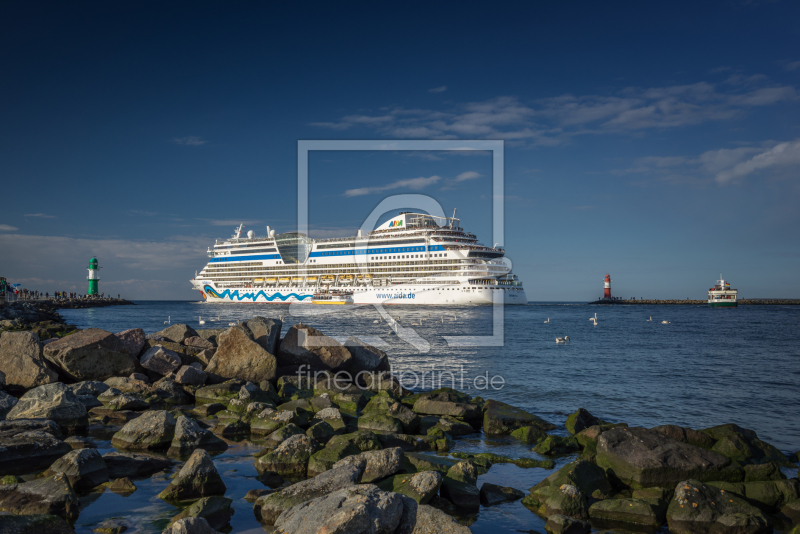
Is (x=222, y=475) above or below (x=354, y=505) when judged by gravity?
below

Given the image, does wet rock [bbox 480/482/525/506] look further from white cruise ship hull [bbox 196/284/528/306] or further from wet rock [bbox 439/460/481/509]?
white cruise ship hull [bbox 196/284/528/306]

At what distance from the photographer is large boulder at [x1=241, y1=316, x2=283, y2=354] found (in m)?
13.1

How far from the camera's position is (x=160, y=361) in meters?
12.8

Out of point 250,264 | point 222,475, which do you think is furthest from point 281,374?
point 250,264

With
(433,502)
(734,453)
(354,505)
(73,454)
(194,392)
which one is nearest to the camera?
(354,505)

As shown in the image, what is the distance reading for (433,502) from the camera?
602cm

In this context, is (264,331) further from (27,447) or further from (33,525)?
(33,525)

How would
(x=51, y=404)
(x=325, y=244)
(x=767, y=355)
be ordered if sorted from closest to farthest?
(x=51, y=404), (x=767, y=355), (x=325, y=244)

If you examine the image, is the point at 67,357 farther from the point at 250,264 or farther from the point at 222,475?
the point at 250,264

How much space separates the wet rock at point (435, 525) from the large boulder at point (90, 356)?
1028cm

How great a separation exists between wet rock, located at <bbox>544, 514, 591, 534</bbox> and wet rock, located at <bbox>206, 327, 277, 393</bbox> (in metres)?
8.70

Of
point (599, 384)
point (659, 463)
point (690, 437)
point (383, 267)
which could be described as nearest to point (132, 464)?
point (659, 463)

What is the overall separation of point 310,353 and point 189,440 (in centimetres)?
614

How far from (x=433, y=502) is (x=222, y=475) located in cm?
301
